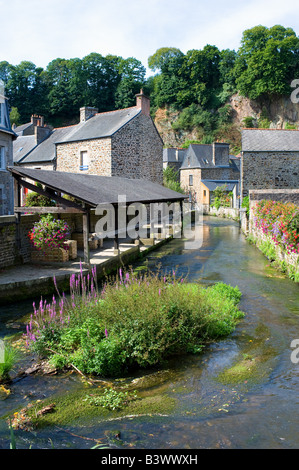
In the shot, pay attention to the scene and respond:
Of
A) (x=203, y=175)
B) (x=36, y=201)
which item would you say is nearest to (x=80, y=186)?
(x=36, y=201)

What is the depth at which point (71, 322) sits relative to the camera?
19.5 feet

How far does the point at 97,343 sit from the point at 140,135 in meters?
19.1

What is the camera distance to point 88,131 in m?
22.6

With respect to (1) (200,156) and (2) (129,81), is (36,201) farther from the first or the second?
(2) (129,81)

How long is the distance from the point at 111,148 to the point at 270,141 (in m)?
9.79

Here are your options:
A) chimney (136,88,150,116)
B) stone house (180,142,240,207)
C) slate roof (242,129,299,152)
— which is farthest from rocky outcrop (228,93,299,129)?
chimney (136,88,150,116)

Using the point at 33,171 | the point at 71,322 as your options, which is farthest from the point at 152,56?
the point at 71,322

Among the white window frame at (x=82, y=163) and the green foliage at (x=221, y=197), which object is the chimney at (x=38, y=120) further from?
the green foliage at (x=221, y=197)

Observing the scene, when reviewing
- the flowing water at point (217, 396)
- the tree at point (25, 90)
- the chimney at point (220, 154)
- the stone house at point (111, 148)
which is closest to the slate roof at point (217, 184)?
the chimney at point (220, 154)

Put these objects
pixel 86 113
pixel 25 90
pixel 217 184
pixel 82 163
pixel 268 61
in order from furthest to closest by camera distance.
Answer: pixel 25 90 < pixel 268 61 < pixel 217 184 < pixel 86 113 < pixel 82 163

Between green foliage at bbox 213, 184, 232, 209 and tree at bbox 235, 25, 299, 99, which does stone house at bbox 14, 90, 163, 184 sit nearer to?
green foliage at bbox 213, 184, 232, 209

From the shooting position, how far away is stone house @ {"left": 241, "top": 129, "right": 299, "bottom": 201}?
74.4ft

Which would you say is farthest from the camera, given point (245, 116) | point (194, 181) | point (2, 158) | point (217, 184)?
point (245, 116)
